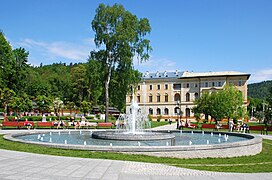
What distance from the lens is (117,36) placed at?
34.4 meters

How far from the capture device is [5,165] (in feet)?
28.1

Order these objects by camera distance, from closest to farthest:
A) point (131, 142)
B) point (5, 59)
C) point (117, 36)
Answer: point (131, 142) < point (117, 36) < point (5, 59)

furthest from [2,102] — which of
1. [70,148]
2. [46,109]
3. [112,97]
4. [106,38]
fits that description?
[70,148]

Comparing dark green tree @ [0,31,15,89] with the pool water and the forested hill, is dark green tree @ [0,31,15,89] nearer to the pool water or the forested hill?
the pool water

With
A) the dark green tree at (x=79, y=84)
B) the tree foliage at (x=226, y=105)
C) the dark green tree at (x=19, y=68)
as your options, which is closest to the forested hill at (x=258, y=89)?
the dark green tree at (x=79, y=84)

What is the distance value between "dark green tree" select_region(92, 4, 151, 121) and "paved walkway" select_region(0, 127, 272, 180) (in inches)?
1024

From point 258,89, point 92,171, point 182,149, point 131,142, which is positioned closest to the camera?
point 92,171

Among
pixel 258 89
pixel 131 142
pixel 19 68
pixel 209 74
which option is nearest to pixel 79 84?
pixel 19 68

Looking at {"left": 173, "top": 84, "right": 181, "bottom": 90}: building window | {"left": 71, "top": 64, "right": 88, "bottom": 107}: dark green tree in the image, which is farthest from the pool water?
{"left": 71, "top": 64, "right": 88, "bottom": 107}: dark green tree

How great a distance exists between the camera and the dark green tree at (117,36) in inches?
1361

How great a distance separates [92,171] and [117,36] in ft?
91.1

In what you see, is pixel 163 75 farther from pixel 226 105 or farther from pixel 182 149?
pixel 182 149

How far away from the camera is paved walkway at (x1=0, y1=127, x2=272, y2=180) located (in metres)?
7.45

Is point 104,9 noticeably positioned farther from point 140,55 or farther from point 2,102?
point 2,102
